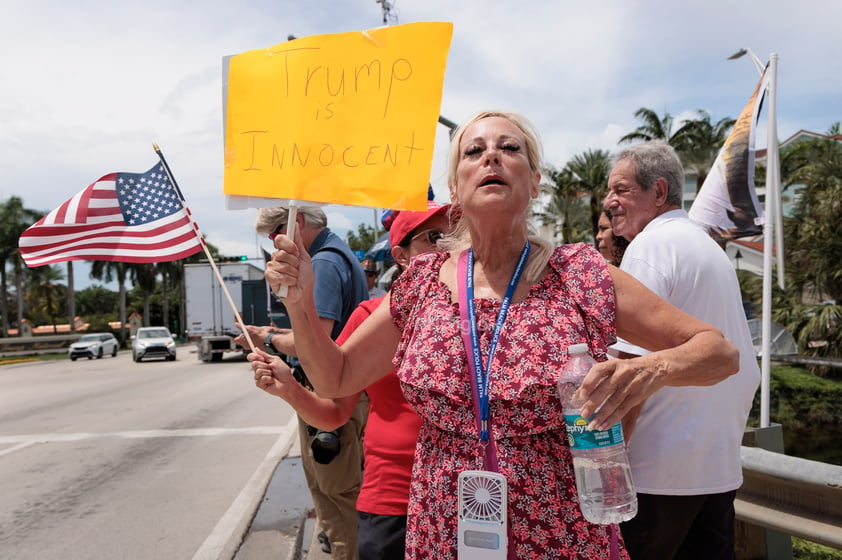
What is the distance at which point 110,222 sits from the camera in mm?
3502

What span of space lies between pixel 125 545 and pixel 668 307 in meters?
4.97

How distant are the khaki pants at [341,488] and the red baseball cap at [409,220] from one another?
1322mm

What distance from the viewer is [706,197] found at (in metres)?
5.44

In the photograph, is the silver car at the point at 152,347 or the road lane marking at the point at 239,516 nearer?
the road lane marking at the point at 239,516

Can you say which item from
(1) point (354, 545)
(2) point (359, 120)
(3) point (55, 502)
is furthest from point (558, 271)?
(3) point (55, 502)

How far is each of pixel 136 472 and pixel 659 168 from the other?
700 centimetres

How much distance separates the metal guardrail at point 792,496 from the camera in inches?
115

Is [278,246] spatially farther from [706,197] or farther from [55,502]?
[55,502]

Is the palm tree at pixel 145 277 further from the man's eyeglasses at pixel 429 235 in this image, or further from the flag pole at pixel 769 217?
the man's eyeglasses at pixel 429 235

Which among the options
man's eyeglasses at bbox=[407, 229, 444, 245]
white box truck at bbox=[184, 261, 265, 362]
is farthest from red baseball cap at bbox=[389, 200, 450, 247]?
white box truck at bbox=[184, 261, 265, 362]

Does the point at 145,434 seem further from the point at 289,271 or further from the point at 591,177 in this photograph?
the point at 591,177

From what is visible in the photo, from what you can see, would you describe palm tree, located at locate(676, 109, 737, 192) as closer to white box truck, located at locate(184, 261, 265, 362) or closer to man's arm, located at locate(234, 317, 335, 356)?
white box truck, located at locate(184, 261, 265, 362)

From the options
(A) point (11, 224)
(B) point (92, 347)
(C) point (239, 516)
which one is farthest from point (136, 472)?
(A) point (11, 224)

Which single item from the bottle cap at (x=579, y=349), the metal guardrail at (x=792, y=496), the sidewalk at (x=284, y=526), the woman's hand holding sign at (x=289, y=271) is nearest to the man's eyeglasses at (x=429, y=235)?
the woman's hand holding sign at (x=289, y=271)
